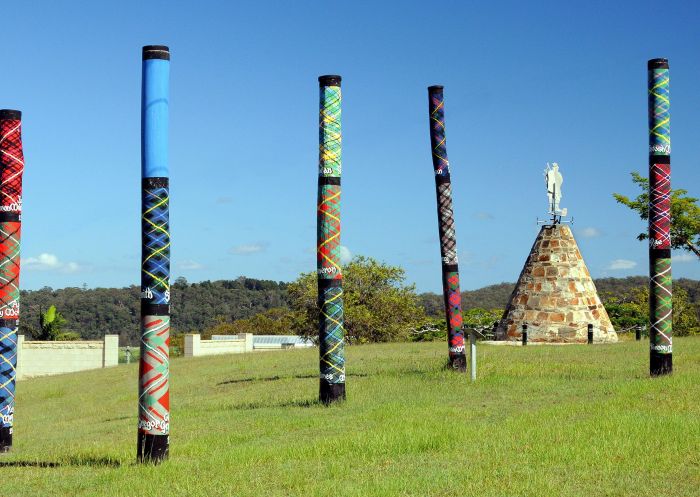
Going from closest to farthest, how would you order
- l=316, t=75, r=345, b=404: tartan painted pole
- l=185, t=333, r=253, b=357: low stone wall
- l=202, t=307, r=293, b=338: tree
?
l=316, t=75, r=345, b=404: tartan painted pole
l=185, t=333, r=253, b=357: low stone wall
l=202, t=307, r=293, b=338: tree

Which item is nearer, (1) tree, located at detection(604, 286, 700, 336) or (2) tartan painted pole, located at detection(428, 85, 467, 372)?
(2) tartan painted pole, located at detection(428, 85, 467, 372)

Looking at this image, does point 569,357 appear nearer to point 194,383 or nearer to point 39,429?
point 194,383

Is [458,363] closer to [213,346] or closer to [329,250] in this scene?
[329,250]

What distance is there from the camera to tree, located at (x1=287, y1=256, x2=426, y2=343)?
190ft

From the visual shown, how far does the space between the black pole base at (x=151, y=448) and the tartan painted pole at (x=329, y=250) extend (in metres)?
5.68

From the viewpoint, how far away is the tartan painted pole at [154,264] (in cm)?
1170

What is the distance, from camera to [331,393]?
17.3 meters

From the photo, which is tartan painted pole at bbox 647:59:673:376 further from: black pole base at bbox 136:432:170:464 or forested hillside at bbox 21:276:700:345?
forested hillside at bbox 21:276:700:345

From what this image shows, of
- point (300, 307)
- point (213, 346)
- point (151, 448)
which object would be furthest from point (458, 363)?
point (300, 307)

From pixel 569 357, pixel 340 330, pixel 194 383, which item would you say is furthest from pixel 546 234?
pixel 340 330

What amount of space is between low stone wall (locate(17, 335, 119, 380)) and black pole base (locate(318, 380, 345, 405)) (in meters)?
35.4

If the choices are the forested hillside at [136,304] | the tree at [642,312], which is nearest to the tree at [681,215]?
the tree at [642,312]

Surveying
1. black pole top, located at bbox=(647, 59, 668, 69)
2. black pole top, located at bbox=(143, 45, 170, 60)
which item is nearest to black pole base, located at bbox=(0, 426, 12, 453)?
black pole top, located at bbox=(143, 45, 170, 60)

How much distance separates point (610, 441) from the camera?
1173cm
